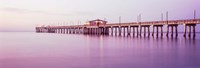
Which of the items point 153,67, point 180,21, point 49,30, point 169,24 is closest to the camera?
point 153,67

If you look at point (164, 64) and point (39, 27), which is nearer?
point (164, 64)

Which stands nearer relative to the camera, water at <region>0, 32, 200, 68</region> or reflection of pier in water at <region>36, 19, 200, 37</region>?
water at <region>0, 32, 200, 68</region>

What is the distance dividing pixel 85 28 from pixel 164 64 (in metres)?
87.0

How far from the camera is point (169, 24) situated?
52.6 metres

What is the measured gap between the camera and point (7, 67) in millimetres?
14953

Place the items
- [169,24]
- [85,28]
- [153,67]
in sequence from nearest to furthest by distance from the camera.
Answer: [153,67] < [169,24] < [85,28]

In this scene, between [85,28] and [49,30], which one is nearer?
[85,28]

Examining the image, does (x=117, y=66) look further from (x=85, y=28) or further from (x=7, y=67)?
(x=85, y=28)

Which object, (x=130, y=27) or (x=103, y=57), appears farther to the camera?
(x=130, y=27)

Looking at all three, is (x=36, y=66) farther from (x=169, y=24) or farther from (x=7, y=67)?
(x=169, y=24)

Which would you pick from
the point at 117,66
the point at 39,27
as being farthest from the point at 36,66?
the point at 39,27

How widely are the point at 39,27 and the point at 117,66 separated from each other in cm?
16141

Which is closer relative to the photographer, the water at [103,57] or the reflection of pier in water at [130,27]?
the water at [103,57]

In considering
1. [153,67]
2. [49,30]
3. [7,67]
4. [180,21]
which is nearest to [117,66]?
[153,67]
